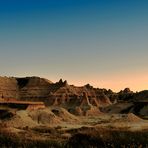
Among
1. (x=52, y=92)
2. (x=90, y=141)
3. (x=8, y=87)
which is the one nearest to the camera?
(x=90, y=141)

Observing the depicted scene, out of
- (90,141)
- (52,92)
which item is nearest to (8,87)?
(52,92)

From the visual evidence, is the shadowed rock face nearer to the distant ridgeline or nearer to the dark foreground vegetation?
the distant ridgeline

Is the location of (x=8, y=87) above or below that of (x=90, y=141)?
above

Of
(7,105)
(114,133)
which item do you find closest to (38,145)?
(114,133)

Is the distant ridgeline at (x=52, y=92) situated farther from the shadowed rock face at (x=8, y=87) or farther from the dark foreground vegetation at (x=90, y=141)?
the dark foreground vegetation at (x=90, y=141)

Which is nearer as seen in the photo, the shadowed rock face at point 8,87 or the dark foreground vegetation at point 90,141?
the dark foreground vegetation at point 90,141

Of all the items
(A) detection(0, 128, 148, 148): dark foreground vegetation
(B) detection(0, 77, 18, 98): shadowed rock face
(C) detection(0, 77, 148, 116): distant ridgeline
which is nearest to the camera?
(A) detection(0, 128, 148, 148): dark foreground vegetation

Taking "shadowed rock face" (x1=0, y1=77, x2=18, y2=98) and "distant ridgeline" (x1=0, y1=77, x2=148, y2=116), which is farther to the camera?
"shadowed rock face" (x1=0, y1=77, x2=18, y2=98)

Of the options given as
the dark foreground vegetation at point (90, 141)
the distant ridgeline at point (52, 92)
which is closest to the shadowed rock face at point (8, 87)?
the distant ridgeline at point (52, 92)

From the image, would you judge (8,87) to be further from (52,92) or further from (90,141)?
(90,141)

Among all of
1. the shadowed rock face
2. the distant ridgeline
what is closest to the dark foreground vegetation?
the distant ridgeline

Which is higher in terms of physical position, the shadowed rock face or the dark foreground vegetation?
the shadowed rock face

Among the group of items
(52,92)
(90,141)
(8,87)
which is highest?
(8,87)

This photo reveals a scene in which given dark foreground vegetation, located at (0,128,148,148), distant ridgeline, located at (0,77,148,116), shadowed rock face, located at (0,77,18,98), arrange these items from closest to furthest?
dark foreground vegetation, located at (0,128,148,148) → distant ridgeline, located at (0,77,148,116) → shadowed rock face, located at (0,77,18,98)
